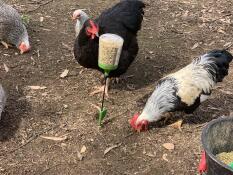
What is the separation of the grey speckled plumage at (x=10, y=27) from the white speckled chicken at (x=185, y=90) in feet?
8.88

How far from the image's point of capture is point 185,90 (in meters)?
5.32

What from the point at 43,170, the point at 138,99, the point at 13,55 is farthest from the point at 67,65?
the point at 43,170

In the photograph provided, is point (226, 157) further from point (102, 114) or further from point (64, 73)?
point (64, 73)

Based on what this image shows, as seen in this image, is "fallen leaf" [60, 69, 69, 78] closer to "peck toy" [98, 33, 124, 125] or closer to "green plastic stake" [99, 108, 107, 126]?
"green plastic stake" [99, 108, 107, 126]

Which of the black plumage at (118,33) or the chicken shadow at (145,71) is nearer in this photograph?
the black plumage at (118,33)

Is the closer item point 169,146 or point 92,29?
point 169,146

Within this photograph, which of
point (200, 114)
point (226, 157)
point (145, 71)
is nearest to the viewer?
point (226, 157)

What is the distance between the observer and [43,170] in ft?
15.1

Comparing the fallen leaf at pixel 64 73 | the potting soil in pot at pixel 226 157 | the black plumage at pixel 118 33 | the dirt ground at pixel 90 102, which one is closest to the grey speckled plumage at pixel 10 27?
the dirt ground at pixel 90 102

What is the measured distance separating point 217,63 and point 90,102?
5.49ft

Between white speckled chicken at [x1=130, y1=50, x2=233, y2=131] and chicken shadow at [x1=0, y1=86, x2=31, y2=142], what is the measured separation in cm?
134

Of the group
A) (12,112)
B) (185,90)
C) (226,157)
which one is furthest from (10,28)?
(226,157)

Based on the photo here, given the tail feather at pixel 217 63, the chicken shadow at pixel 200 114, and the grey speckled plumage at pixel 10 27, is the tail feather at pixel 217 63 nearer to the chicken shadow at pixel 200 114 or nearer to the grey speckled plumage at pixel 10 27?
the chicken shadow at pixel 200 114

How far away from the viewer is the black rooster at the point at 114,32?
5.73 metres
